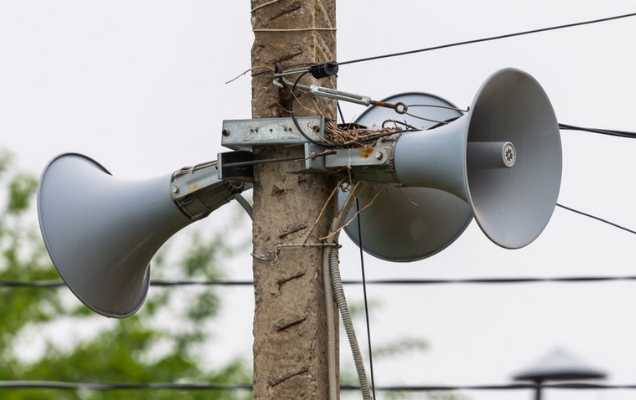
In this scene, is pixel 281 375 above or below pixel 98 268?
below

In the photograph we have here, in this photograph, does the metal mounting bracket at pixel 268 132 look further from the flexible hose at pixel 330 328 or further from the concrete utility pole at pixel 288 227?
the flexible hose at pixel 330 328

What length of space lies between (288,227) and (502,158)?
742 mm

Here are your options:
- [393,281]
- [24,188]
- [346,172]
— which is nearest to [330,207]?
[346,172]

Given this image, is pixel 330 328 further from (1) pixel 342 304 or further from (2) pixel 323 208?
(2) pixel 323 208

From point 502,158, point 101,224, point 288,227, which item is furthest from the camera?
point 101,224

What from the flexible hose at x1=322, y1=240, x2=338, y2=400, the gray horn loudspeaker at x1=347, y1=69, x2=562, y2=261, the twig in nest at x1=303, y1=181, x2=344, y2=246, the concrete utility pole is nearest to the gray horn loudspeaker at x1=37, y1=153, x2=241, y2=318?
the concrete utility pole

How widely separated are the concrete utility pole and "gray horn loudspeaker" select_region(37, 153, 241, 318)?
0.37 meters

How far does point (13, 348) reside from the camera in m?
13.9

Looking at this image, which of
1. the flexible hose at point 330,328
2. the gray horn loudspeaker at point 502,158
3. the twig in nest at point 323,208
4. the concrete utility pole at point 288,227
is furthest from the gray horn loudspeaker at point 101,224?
the gray horn loudspeaker at point 502,158

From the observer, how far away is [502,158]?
379 cm

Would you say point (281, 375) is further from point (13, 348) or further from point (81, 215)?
point (13, 348)

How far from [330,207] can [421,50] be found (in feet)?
3.08

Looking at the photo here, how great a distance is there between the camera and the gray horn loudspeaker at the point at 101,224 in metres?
4.32

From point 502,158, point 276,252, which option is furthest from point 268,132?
point 502,158
